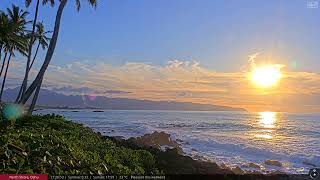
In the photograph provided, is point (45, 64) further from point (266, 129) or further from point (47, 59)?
point (266, 129)

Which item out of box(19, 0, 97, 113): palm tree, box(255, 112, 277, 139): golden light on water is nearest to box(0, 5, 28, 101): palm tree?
box(19, 0, 97, 113): palm tree

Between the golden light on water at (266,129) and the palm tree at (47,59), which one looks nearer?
the palm tree at (47,59)

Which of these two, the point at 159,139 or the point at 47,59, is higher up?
the point at 47,59

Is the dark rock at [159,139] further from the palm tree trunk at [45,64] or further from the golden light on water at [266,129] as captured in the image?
the golden light on water at [266,129]

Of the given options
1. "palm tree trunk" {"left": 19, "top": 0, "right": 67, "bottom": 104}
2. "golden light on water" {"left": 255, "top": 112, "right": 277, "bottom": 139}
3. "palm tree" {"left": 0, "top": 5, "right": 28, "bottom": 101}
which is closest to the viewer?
"palm tree trunk" {"left": 19, "top": 0, "right": 67, "bottom": 104}

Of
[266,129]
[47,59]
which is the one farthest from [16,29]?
[266,129]

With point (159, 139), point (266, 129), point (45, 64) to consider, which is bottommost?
point (159, 139)

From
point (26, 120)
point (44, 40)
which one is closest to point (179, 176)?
point (26, 120)

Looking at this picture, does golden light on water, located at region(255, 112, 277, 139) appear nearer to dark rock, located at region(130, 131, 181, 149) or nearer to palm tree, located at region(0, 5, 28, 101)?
dark rock, located at region(130, 131, 181, 149)

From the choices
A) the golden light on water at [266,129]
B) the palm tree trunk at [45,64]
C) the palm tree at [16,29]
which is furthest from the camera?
the golden light on water at [266,129]

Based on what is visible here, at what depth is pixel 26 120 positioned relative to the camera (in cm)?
2166

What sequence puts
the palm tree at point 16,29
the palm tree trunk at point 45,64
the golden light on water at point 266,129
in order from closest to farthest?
the palm tree trunk at point 45,64
the palm tree at point 16,29
the golden light on water at point 266,129

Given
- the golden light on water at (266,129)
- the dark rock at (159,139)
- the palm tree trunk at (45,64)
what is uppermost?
the palm tree trunk at (45,64)

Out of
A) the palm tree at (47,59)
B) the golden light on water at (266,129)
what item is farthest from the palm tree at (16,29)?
the golden light on water at (266,129)
